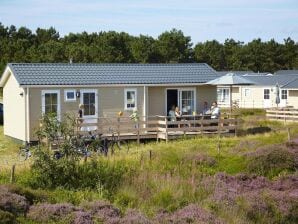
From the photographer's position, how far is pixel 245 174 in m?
14.7

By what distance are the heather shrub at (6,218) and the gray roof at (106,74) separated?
13191 mm

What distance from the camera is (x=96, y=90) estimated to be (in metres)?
24.0

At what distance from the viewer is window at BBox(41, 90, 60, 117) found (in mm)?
22656

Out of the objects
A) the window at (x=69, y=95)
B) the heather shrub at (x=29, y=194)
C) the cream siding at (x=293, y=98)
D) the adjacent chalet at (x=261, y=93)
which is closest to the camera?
the heather shrub at (x=29, y=194)

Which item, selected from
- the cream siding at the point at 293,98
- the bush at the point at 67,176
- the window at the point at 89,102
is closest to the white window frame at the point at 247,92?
the cream siding at the point at 293,98

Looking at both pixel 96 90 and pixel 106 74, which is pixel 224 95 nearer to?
pixel 106 74

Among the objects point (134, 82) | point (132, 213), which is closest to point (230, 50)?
point (134, 82)

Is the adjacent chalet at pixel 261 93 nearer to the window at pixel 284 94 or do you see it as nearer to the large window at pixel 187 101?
the window at pixel 284 94

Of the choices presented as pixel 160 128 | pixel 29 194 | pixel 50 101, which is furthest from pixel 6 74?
pixel 29 194

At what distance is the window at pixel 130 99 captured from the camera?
80.9 ft

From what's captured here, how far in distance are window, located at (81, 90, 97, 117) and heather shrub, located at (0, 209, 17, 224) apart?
1421cm

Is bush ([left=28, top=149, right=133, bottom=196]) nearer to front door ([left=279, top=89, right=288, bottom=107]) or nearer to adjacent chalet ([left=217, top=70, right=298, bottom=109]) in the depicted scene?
adjacent chalet ([left=217, top=70, right=298, bottom=109])

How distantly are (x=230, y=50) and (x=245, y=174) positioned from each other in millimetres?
83110

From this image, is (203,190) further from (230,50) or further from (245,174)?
(230,50)
